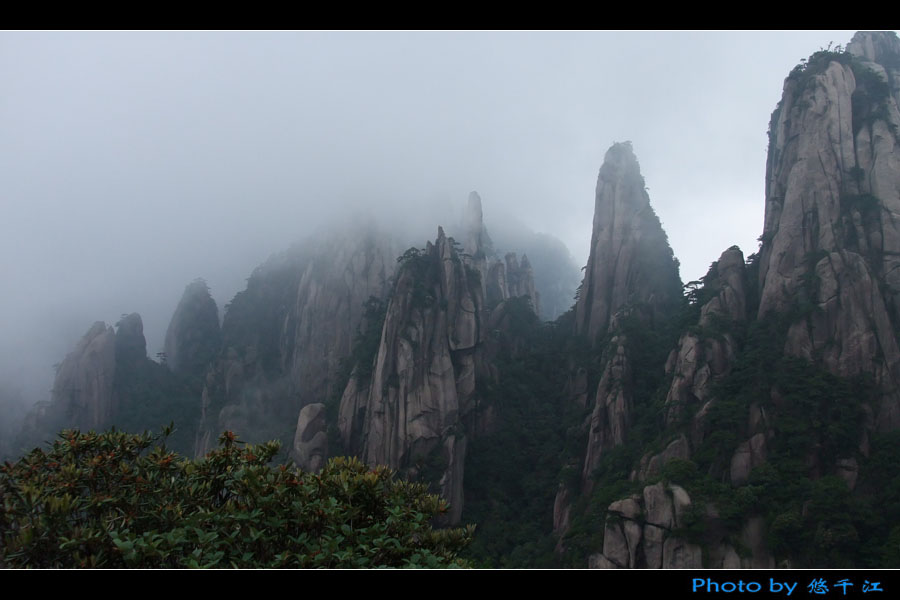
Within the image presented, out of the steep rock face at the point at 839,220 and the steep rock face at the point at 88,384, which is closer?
the steep rock face at the point at 839,220

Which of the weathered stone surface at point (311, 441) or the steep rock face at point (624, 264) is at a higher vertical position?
the steep rock face at point (624, 264)

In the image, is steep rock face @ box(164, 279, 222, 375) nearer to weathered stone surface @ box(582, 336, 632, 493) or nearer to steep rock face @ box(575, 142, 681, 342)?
A: steep rock face @ box(575, 142, 681, 342)

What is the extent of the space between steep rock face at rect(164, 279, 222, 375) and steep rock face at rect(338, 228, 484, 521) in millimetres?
32930

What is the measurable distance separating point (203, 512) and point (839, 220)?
118ft

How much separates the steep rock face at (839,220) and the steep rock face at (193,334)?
58.1 meters

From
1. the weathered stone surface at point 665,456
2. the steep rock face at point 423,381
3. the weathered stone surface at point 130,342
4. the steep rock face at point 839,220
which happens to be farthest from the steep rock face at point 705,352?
the weathered stone surface at point 130,342

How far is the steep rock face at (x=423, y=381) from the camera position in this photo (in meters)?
40.3

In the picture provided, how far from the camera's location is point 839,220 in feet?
108

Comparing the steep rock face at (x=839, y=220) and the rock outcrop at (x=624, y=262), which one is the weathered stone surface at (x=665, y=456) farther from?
the rock outcrop at (x=624, y=262)

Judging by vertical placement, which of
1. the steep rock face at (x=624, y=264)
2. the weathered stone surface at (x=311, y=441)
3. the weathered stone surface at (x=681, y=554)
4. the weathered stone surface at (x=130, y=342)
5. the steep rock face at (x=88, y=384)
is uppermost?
the steep rock face at (x=624, y=264)

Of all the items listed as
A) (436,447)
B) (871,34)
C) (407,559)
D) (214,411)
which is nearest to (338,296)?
(214,411)

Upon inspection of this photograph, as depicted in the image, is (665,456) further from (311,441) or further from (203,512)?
(203,512)

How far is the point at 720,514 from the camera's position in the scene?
2459 centimetres
